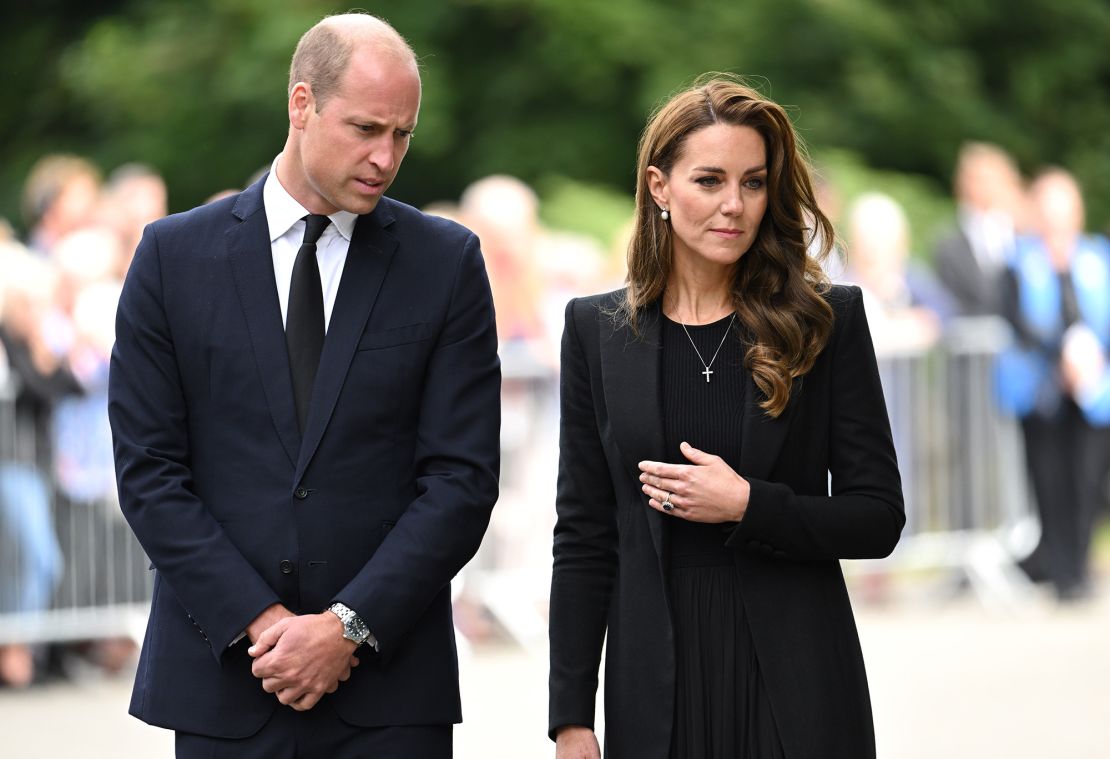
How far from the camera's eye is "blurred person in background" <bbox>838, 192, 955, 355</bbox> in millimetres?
10852

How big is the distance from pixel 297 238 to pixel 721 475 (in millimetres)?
970

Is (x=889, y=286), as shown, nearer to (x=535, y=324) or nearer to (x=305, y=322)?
(x=535, y=324)

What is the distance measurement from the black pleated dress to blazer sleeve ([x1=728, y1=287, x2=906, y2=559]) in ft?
0.37

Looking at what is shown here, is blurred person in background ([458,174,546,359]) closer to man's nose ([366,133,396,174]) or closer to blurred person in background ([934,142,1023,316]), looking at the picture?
blurred person in background ([934,142,1023,316])

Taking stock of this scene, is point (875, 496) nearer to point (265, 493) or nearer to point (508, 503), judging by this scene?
point (265, 493)

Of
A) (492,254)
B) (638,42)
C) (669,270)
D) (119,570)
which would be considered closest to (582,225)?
(638,42)

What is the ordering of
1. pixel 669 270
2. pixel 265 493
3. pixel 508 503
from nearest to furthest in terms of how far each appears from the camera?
pixel 265 493, pixel 669 270, pixel 508 503

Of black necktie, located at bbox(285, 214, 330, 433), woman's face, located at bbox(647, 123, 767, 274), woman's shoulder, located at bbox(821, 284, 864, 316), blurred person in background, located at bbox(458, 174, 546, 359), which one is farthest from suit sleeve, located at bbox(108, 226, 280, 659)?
blurred person in background, located at bbox(458, 174, 546, 359)

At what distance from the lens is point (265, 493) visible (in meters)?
3.54

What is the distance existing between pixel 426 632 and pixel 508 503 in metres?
6.22

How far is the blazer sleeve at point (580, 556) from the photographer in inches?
145

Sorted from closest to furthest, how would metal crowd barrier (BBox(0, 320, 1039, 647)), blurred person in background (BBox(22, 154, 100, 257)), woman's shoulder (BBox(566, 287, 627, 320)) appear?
woman's shoulder (BBox(566, 287, 627, 320)) → metal crowd barrier (BBox(0, 320, 1039, 647)) → blurred person in background (BBox(22, 154, 100, 257))

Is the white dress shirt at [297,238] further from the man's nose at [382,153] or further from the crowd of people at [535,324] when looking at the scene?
the crowd of people at [535,324]

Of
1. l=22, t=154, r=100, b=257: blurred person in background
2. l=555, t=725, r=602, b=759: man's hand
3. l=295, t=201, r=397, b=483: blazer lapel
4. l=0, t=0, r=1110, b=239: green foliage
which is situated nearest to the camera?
l=295, t=201, r=397, b=483: blazer lapel
